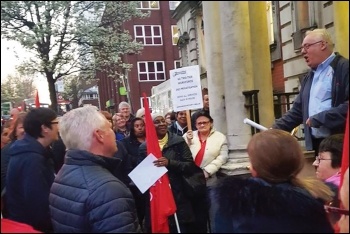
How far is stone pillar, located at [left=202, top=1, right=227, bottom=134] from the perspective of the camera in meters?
2.19

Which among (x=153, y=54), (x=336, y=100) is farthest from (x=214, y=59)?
(x=153, y=54)

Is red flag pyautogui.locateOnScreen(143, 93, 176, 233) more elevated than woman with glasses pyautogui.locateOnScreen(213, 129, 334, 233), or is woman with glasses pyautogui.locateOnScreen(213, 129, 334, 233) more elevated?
woman with glasses pyautogui.locateOnScreen(213, 129, 334, 233)

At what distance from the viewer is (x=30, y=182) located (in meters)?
2.80

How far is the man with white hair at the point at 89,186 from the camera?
2.14m

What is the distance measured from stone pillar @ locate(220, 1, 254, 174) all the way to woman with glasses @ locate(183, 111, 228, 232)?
12 centimetres

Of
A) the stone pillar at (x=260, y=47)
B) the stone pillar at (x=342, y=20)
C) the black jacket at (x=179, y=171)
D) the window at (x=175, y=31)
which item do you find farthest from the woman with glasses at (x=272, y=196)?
the window at (x=175, y=31)

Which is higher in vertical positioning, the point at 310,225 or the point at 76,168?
the point at 76,168

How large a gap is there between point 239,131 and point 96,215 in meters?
2.93

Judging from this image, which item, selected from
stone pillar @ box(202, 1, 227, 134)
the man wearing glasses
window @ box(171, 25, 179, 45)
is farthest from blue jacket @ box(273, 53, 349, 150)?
window @ box(171, 25, 179, 45)

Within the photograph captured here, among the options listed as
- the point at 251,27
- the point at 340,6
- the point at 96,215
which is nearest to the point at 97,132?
the point at 96,215

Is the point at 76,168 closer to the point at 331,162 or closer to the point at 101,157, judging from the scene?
the point at 101,157

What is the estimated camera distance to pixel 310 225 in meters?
1.77

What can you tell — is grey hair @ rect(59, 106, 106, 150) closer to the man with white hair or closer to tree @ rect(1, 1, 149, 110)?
the man with white hair

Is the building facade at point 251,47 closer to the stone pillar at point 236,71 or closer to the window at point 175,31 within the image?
the stone pillar at point 236,71
